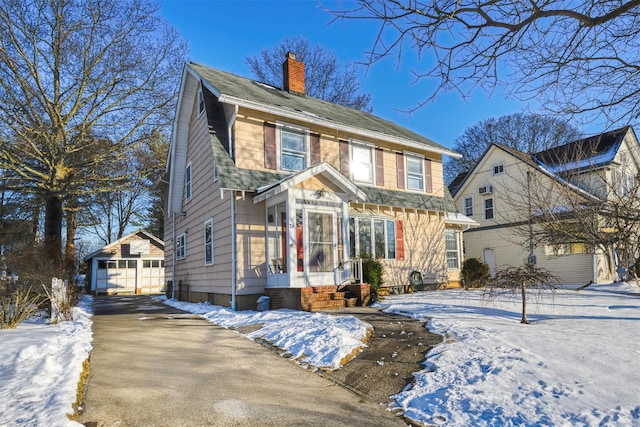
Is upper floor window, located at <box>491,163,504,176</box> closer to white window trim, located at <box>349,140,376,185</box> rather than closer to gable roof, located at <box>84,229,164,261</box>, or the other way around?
white window trim, located at <box>349,140,376,185</box>

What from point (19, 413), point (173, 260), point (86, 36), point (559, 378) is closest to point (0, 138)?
point (86, 36)

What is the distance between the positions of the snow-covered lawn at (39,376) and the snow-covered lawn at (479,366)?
0.03 feet

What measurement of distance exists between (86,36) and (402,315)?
12171 mm

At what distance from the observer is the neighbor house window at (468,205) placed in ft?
83.1

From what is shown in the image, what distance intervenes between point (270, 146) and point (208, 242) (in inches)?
144

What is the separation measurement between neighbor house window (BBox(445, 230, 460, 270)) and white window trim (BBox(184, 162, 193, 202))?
32.6 feet

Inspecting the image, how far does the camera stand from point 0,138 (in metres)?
12.0

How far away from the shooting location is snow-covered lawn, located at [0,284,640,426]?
3852 millimetres

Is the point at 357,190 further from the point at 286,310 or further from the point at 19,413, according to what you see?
the point at 19,413

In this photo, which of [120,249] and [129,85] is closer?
Result: [129,85]

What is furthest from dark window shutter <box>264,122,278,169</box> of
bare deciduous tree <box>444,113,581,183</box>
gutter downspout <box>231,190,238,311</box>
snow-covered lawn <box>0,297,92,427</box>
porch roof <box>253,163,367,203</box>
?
bare deciduous tree <box>444,113,581,183</box>

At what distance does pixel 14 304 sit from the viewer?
8.56 metres

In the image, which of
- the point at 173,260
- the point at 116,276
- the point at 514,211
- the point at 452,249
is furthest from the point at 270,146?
the point at 116,276

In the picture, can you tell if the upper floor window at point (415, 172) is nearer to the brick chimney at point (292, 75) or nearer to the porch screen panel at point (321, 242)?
the brick chimney at point (292, 75)
